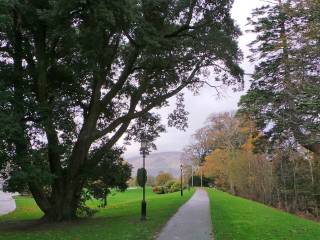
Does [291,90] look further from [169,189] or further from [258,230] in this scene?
[169,189]

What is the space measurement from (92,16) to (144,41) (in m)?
3.28

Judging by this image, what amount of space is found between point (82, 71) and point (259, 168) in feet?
123

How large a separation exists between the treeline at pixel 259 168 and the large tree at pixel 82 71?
29.7ft

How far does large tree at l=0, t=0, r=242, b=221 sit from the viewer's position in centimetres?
1909

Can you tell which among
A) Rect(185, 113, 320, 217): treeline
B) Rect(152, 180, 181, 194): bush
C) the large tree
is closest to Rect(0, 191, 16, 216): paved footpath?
the large tree

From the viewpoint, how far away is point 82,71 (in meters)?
23.7

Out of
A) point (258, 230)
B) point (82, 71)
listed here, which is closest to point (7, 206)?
point (82, 71)

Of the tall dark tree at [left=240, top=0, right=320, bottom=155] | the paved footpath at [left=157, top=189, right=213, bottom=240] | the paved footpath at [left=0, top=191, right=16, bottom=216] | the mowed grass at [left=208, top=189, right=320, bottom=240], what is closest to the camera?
the tall dark tree at [left=240, top=0, right=320, bottom=155]

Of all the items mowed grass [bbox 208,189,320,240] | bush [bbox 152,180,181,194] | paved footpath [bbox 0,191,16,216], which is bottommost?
mowed grass [bbox 208,189,320,240]

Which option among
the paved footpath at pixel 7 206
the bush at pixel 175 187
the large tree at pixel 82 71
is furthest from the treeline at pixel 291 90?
the bush at pixel 175 187

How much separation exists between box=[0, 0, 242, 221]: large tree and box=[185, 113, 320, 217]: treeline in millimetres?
9064

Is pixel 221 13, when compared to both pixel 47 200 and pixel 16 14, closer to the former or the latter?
pixel 16 14

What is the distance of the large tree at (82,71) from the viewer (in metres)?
19.1

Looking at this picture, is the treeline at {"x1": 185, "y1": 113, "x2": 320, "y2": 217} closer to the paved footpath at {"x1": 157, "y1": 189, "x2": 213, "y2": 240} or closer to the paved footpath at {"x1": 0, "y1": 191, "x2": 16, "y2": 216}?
the paved footpath at {"x1": 157, "y1": 189, "x2": 213, "y2": 240}
